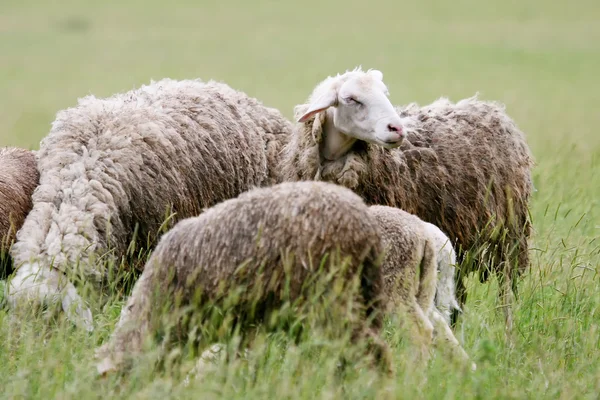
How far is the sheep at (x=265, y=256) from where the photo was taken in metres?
3.71

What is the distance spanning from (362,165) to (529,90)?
2095 cm

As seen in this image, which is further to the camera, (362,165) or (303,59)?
(303,59)

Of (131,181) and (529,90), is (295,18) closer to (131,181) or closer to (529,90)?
(529,90)

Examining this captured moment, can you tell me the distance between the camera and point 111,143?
5473 millimetres

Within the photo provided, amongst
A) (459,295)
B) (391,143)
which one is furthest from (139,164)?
(459,295)

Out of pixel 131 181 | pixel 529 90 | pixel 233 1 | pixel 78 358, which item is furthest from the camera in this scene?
pixel 233 1

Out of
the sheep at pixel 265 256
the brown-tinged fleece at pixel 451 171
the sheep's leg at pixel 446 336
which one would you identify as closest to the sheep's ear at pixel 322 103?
the brown-tinged fleece at pixel 451 171

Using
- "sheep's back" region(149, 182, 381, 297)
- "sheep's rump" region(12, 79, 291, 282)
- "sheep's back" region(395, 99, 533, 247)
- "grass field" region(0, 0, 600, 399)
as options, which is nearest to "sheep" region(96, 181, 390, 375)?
"sheep's back" region(149, 182, 381, 297)

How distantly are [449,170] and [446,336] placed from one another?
205cm

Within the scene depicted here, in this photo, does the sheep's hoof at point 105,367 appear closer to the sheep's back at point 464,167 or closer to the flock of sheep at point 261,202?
the flock of sheep at point 261,202

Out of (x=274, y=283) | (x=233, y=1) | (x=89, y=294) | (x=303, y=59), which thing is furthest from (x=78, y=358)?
(x=233, y=1)

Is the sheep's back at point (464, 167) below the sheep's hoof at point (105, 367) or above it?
above

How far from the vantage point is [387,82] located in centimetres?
2581

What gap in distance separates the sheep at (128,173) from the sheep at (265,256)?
0.60 meters
